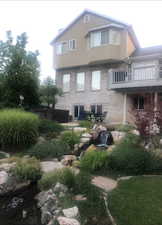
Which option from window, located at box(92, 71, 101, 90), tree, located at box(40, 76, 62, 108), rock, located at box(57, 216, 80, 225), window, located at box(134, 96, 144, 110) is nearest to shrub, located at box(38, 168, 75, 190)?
rock, located at box(57, 216, 80, 225)

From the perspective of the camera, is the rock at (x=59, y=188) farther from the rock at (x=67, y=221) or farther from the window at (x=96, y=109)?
the window at (x=96, y=109)

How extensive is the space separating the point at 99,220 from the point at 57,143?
17.9 feet

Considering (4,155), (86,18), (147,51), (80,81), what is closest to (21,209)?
(4,155)

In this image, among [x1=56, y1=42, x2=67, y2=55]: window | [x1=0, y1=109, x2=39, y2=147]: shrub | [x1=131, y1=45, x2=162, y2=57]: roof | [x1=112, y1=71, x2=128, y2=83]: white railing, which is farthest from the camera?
[x1=56, y1=42, x2=67, y2=55]: window

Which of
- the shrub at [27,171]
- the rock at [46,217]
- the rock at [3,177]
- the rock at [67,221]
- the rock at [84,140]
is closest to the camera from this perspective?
the rock at [67,221]

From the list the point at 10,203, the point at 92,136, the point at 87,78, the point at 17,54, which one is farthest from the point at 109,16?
the point at 10,203

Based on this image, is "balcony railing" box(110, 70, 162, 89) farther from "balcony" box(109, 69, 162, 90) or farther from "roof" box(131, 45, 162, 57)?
"roof" box(131, 45, 162, 57)

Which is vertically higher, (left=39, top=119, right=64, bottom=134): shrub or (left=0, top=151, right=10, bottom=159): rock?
(left=39, top=119, right=64, bottom=134): shrub

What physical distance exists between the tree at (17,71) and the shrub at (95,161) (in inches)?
337

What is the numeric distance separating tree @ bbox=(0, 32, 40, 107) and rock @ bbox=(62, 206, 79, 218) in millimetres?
10922

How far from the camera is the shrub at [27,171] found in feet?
19.6

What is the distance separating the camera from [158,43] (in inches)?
741

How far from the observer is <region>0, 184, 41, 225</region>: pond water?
4387mm

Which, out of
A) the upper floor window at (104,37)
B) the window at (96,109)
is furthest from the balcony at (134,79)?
the upper floor window at (104,37)
